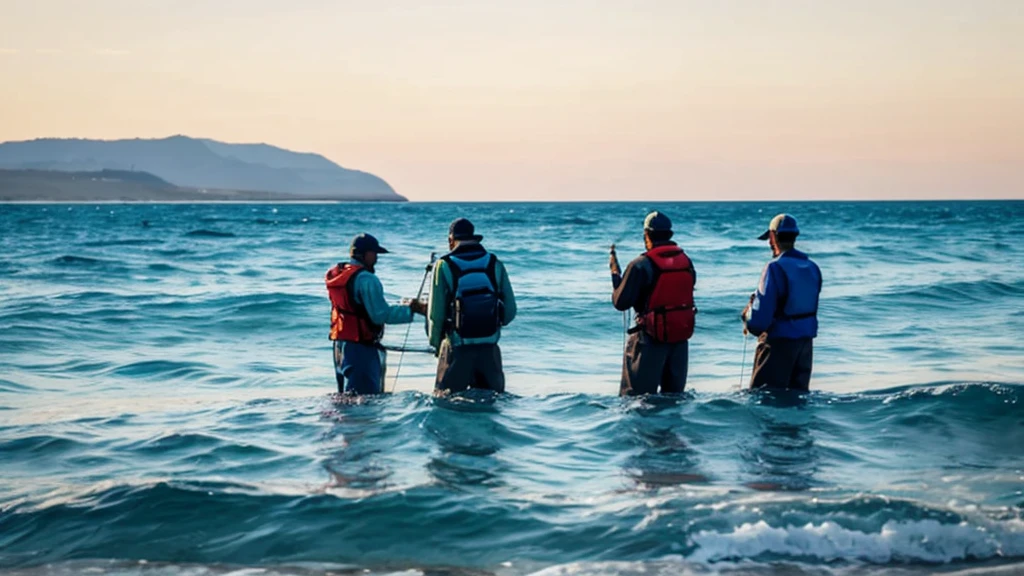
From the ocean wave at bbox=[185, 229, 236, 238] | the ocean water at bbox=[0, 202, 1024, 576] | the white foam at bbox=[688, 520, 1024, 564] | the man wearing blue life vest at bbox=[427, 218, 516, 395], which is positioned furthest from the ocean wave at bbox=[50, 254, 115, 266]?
the white foam at bbox=[688, 520, 1024, 564]

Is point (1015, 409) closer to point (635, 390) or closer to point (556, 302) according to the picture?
point (635, 390)

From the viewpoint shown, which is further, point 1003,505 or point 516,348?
point 516,348

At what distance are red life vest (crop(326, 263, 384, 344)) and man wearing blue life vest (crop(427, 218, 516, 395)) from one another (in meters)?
0.67

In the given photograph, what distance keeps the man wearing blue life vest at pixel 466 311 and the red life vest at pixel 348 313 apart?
67 centimetres

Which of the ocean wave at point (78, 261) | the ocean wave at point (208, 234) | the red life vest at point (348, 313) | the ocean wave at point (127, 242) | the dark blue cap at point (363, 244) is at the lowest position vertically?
the ocean wave at point (78, 261)

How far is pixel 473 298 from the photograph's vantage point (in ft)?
32.7

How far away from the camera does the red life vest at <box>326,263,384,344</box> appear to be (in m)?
10.2

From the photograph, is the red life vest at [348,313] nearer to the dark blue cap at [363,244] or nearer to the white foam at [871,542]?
the dark blue cap at [363,244]

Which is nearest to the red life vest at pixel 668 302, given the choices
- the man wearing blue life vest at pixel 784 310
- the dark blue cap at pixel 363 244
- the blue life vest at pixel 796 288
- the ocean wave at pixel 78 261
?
the man wearing blue life vest at pixel 784 310

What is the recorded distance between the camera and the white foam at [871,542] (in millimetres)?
6852

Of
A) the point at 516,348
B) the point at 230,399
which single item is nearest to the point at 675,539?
the point at 230,399

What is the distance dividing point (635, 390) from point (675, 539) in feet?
10.7

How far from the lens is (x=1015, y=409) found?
10.9 metres

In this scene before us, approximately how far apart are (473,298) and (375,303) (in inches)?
38.4
